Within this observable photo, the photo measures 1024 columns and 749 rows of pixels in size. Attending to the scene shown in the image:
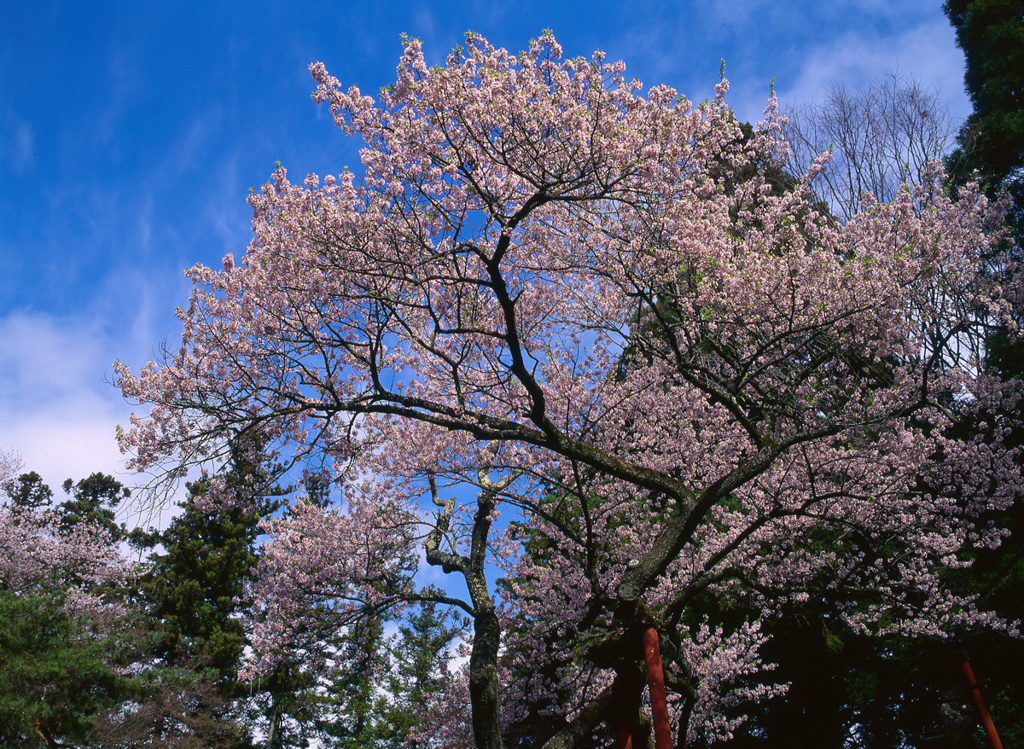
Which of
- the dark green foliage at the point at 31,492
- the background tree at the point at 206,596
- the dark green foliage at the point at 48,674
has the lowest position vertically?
the dark green foliage at the point at 48,674

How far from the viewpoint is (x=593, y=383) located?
35.4 ft

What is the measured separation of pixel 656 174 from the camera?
7.48 metres

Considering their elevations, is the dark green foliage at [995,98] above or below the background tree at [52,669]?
above

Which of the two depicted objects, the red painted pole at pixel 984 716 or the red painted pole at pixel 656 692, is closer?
the red painted pole at pixel 656 692

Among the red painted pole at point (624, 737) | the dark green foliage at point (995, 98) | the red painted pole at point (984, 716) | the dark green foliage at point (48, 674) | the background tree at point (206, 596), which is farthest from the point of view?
the background tree at point (206, 596)

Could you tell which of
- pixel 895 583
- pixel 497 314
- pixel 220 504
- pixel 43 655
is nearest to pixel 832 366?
pixel 895 583

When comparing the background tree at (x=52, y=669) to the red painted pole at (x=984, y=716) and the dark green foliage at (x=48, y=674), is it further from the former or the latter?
the red painted pole at (x=984, y=716)

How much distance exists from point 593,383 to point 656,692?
6.12 m

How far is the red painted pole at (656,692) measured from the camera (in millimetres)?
5027

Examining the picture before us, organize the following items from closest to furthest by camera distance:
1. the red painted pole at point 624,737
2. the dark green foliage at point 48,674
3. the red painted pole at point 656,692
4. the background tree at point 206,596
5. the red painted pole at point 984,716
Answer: the red painted pole at point 656,692 → the red painted pole at point 624,737 → the red painted pole at point 984,716 → the dark green foliage at point 48,674 → the background tree at point 206,596

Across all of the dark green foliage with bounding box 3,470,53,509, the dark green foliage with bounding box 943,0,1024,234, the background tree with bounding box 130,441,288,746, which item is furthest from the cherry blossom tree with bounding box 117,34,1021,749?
the dark green foliage with bounding box 3,470,53,509

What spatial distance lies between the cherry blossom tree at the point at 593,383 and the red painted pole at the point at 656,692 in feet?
A: 1.33

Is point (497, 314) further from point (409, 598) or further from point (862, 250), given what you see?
point (862, 250)

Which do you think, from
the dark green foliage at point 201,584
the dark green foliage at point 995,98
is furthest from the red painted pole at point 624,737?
the dark green foliage at point 201,584
